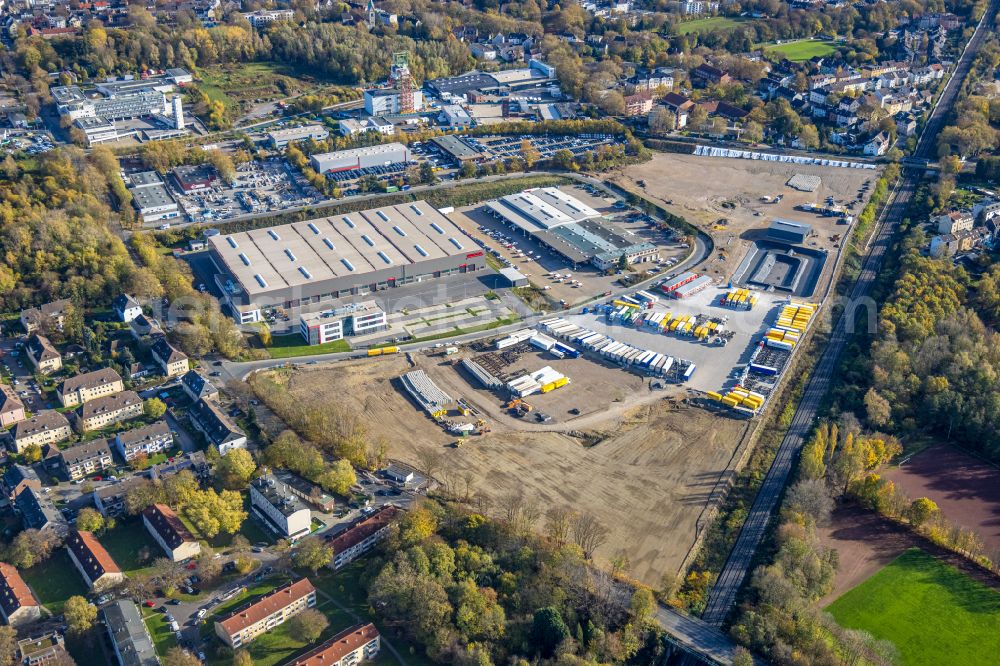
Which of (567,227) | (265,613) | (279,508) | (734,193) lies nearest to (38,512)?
(279,508)

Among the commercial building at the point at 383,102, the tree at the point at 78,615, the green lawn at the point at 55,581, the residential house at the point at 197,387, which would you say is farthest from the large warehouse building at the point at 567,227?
the tree at the point at 78,615

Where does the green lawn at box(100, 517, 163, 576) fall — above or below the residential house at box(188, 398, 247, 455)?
below

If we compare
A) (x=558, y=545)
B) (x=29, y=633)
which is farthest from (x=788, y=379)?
(x=29, y=633)

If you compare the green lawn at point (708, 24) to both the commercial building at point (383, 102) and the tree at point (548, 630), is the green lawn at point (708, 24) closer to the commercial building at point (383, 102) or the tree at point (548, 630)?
the commercial building at point (383, 102)

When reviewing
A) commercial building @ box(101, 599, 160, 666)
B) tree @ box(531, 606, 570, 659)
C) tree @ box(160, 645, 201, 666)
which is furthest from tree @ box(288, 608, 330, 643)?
tree @ box(531, 606, 570, 659)

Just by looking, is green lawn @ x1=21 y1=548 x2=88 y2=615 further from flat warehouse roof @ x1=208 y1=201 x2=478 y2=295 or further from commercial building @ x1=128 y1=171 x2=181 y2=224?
commercial building @ x1=128 y1=171 x2=181 y2=224
